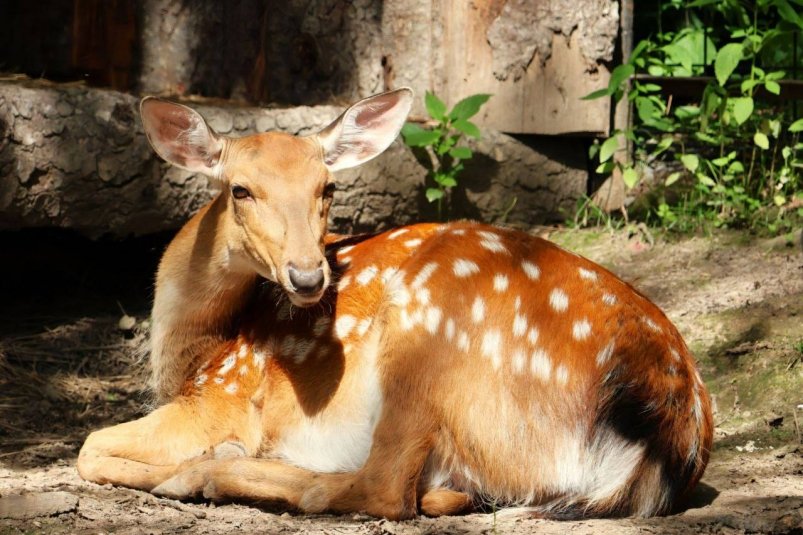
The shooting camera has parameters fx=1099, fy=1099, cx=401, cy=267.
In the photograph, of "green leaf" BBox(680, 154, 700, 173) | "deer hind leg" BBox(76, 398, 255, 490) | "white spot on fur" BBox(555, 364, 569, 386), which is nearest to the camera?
"white spot on fur" BBox(555, 364, 569, 386)

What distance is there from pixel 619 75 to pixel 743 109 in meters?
0.77

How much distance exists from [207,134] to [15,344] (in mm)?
2052

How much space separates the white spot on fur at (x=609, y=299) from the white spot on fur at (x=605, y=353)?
17 cm

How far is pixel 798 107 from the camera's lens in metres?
7.15

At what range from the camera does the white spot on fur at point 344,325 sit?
14.2 feet

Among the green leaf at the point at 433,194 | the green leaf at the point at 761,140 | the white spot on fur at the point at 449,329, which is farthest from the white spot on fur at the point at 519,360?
the green leaf at the point at 761,140

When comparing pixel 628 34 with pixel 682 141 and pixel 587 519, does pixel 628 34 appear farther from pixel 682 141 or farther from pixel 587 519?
pixel 587 519

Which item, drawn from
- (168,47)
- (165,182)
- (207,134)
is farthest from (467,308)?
(168,47)

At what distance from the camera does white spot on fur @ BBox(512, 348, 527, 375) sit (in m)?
3.92

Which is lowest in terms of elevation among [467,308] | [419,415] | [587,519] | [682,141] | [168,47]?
[587,519]

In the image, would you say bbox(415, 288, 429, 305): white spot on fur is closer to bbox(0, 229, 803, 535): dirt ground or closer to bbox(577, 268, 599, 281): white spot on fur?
bbox(577, 268, 599, 281): white spot on fur

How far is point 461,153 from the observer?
6.59 meters

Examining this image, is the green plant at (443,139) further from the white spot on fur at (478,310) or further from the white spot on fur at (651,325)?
the white spot on fur at (651,325)

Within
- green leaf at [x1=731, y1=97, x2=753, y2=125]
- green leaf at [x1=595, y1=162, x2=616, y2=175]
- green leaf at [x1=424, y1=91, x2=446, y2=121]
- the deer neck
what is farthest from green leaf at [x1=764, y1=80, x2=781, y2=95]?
the deer neck
